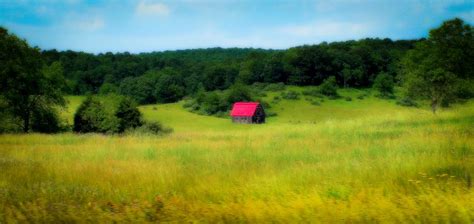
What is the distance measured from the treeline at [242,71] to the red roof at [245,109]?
99.1 feet

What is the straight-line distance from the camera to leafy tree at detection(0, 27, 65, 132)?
39562 millimetres

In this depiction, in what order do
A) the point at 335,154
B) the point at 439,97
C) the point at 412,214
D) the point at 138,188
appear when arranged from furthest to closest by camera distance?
1. the point at 439,97
2. the point at 335,154
3. the point at 138,188
4. the point at 412,214

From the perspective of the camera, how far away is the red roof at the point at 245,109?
81625 mm

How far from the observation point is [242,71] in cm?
12425

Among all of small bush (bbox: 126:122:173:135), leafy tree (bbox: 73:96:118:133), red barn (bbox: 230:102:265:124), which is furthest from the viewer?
red barn (bbox: 230:102:265:124)

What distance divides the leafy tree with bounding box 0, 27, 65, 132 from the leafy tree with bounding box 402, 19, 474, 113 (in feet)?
130

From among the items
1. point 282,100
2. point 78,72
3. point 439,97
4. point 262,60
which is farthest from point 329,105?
point 78,72

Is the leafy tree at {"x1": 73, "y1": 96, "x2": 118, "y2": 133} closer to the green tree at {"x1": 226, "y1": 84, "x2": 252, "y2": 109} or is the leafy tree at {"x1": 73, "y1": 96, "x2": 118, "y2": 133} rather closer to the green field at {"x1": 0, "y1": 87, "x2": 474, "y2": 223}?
the green field at {"x1": 0, "y1": 87, "x2": 474, "y2": 223}

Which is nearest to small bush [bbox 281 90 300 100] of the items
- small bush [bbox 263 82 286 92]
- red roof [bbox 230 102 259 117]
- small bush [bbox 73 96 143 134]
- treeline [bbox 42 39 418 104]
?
small bush [bbox 263 82 286 92]

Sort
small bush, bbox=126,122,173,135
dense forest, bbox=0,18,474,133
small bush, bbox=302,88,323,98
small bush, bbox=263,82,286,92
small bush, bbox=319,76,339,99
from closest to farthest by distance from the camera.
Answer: small bush, bbox=126,122,173,135 → dense forest, bbox=0,18,474,133 → small bush, bbox=302,88,323,98 → small bush, bbox=319,76,339,99 → small bush, bbox=263,82,286,92

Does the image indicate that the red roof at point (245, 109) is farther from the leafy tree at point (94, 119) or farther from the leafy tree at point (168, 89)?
the leafy tree at point (94, 119)

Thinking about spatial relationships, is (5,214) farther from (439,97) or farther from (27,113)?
(439,97)

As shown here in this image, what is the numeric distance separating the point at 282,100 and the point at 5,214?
93.6m

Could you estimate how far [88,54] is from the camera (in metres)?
124
